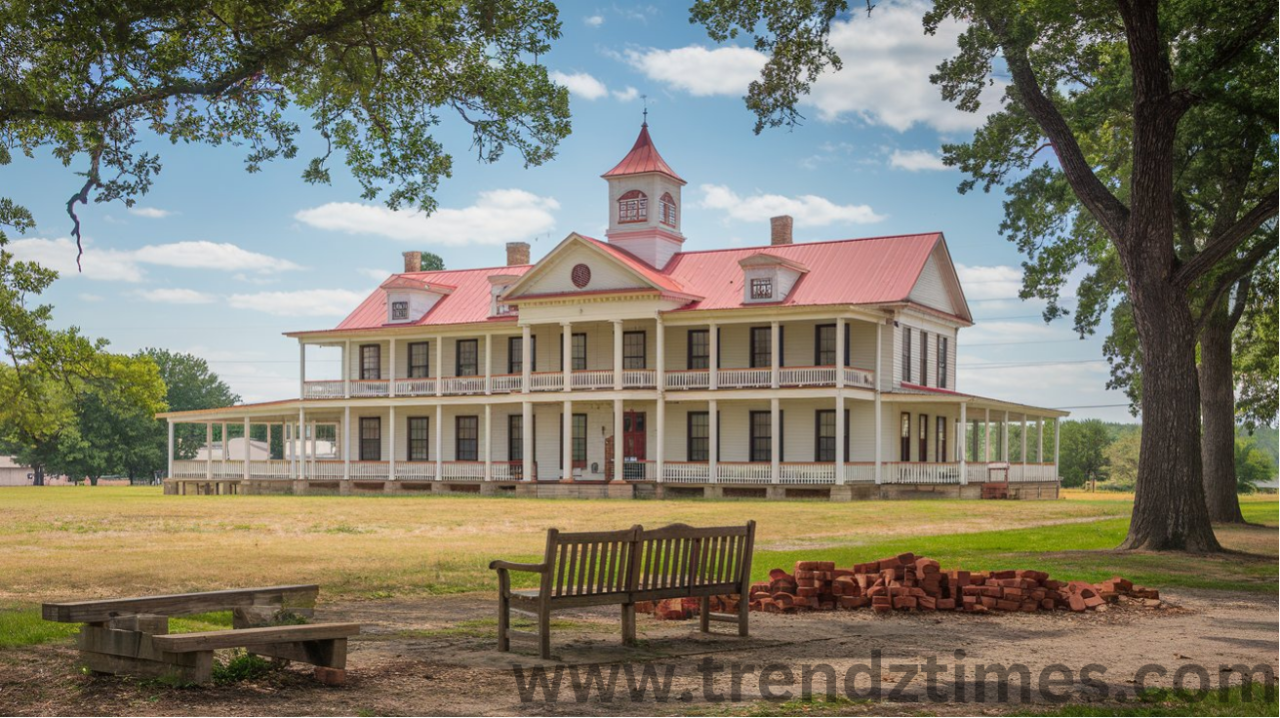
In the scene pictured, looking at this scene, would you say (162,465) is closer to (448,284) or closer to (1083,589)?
(448,284)

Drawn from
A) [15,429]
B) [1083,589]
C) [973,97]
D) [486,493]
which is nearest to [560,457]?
[486,493]

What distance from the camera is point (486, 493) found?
1869 inches

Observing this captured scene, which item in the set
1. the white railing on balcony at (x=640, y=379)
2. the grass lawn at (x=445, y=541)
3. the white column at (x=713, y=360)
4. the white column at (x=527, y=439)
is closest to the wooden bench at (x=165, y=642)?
the grass lawn at (x=445, y=541)

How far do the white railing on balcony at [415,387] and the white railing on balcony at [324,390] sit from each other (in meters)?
2.42

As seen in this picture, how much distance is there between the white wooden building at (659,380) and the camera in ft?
144

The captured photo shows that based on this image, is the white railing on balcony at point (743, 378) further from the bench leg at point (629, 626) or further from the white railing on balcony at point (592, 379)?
the bench leg at point (629, 626)

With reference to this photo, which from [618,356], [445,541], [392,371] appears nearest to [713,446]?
[618,356]

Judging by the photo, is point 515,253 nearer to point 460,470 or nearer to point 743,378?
point 460,470

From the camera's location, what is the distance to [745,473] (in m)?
43.7

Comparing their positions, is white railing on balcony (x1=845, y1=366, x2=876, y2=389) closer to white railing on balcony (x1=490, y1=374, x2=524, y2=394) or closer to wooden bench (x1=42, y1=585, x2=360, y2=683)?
white railing on balcony (x1=490, y1=374, x2=524, y2=394)

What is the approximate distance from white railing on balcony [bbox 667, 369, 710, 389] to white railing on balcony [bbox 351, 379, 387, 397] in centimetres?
1243

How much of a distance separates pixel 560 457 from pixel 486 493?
358 cm

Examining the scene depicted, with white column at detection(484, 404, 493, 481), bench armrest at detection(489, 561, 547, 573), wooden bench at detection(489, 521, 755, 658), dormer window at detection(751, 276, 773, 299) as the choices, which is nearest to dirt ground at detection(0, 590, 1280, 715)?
wooden bench at detection(489, 521, 755, 658)

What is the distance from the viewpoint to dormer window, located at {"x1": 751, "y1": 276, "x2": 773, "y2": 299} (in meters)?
45.8
